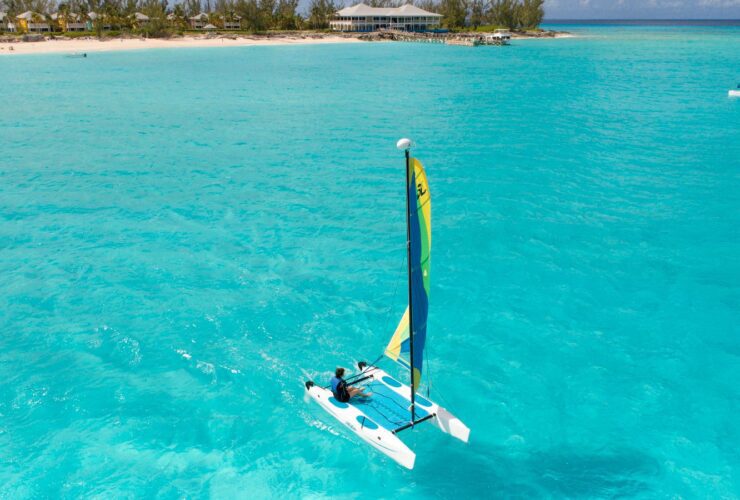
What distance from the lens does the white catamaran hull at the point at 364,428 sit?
15.6 meters

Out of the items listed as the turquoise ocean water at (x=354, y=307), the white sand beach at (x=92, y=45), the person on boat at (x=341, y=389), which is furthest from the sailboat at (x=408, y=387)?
the white sand beach at (x=92, y=45)

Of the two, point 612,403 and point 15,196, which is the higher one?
point 15,196

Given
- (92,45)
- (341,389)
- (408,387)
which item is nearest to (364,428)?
(341,389)

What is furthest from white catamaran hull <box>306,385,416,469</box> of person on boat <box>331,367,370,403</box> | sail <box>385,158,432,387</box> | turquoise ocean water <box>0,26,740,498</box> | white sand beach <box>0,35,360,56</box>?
white sand beach <box>0,35,360,56</box>

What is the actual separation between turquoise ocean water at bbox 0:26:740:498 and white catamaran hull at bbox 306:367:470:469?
0.65 m

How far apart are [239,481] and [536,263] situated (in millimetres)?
18453

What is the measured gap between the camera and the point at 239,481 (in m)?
15.9

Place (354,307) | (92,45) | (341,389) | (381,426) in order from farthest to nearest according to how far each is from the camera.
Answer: (92,45) < (354,307) < (341,389) < (381,426)

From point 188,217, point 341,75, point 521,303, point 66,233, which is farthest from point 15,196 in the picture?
point 341,75

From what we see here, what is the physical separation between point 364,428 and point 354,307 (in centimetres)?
864

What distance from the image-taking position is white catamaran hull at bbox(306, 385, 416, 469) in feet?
51.1

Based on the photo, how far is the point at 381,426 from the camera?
16328 millimetres

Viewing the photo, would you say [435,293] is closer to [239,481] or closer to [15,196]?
[239,481]

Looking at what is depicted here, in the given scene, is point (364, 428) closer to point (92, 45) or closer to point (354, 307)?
point (354, 307)
